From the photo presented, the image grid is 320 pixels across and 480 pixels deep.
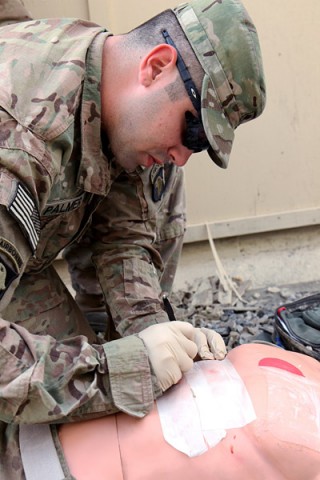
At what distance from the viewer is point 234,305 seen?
2.66 metres

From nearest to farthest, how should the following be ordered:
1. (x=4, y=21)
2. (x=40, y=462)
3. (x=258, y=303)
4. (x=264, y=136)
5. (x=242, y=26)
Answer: (x=40, y=462)
(x=242, y=26)
(x=4, y=21)
(x=258, y=303)
(x=264, y=136)

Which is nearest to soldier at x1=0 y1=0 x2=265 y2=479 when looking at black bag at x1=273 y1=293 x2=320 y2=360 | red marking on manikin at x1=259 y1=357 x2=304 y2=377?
red marking on manikin at x1=259 y1=357 x2=304 y2=377

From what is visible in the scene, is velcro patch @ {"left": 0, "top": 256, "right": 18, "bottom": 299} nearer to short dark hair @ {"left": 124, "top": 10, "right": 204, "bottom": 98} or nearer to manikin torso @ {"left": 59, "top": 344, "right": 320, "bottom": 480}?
manikin torso @ {"left": 59, "top": 344, "right": 320, "bottom": 480}

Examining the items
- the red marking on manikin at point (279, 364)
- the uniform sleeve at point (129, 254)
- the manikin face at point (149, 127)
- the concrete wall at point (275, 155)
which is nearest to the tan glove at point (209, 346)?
the red marking on manikin at point (279, 364)

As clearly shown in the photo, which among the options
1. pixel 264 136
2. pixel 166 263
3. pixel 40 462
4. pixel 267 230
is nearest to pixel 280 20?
pixel 264 136

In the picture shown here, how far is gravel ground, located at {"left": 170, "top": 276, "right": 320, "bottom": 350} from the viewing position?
7.68 feet

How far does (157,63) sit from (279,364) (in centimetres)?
76

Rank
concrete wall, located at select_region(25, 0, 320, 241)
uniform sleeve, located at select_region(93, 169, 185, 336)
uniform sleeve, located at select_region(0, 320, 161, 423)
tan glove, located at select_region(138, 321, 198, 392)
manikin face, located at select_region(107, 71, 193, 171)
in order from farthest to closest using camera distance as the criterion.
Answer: concrete wall, located at select_region(25, 0, 320, 241)
uniform sleeve, located at select_region(93, 169, 185, 336)
manikin face, located at select_region(107, 71, 193, 171)
tan glove, located at select_region(138, 321, 198, 392)
uniform sleeve, located at select_region(0, 320, 161, 423)

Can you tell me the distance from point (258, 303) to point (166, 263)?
2.10 feet

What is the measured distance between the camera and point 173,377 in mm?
1278

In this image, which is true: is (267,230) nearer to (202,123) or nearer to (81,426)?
(202,123)

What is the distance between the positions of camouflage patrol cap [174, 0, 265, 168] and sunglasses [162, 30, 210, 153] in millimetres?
33

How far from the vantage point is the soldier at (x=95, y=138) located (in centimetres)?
120

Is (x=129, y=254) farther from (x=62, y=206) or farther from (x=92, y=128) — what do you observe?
(x=92, y=128)
